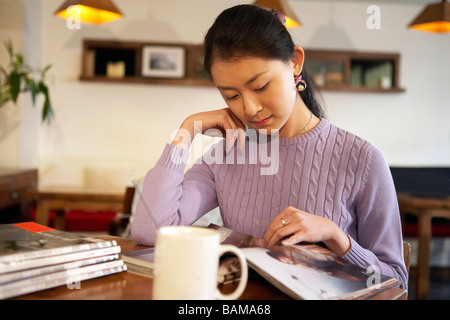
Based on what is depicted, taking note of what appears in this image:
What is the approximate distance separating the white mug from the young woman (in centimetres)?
36

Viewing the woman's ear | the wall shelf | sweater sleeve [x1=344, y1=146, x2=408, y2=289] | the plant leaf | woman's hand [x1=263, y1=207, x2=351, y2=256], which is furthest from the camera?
the wall shelf

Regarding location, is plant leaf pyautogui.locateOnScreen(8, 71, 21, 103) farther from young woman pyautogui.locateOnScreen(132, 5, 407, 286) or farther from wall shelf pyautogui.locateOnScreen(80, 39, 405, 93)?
young woman pyautogui.locateOnScreen(132, 5, 407, 286)

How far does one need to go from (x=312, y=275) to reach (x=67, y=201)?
97.1 inches

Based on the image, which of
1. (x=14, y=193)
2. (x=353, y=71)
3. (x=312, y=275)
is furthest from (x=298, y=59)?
(x=353, y=71)

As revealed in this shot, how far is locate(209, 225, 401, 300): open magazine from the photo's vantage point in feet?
1.96

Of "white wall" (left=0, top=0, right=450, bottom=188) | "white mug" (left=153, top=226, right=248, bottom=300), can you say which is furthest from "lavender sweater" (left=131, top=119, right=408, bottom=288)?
"white wall" (left=0, top=0, right=450, bottom=188)

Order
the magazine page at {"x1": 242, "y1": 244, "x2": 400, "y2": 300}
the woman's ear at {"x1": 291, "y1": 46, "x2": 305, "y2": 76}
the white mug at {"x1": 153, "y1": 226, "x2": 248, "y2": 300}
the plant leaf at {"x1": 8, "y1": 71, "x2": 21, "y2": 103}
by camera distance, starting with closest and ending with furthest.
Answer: the white mug at {"x1": 153, "y1": 226, "x2": 248, "y2": 300} < the magazine page at {"x1": 242, "y1": 244, "x2": 400, "y2": 300} < the woman's ear at {"x1": 291, "y1": 46, "x2": 305, "y2": 76} < the plant leaf at {"x1": 8, "y1": 71, "x2": 21, "y2": 103}

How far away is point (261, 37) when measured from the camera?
3.22 ft

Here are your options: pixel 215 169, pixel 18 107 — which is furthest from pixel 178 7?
pixel 215 169

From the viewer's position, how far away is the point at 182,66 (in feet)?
14.0

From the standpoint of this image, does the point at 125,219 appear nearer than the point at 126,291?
No

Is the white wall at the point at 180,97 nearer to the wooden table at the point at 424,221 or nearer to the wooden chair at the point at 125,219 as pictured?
the wooden table at the point at 424,221

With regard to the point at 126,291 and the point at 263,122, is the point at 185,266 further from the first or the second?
the point at 263,122

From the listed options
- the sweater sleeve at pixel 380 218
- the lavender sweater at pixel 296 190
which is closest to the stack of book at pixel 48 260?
the lavender sweater at pixel 296 190
